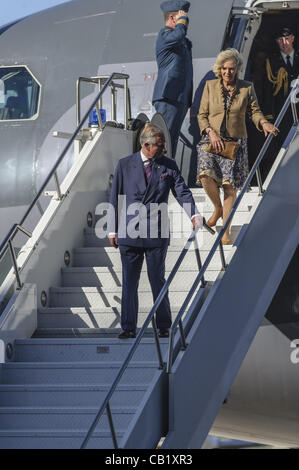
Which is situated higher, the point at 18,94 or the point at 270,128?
the point at 18,94

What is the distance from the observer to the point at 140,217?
709 cm

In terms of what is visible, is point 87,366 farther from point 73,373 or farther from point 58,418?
point 58,418

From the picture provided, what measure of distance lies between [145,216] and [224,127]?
1.56m

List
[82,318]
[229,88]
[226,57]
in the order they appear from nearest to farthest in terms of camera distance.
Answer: [82,318], [226,57], [229,88]

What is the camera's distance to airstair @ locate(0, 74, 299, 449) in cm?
613

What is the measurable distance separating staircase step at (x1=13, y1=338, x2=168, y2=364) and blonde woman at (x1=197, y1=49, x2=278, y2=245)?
1.43m

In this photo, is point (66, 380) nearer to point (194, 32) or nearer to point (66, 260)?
point (66, 260)

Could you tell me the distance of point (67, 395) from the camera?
6570mm

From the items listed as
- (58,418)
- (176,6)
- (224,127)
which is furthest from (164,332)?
(176,6)

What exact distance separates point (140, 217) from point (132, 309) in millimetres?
681

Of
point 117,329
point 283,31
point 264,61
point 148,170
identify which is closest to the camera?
point 148,170

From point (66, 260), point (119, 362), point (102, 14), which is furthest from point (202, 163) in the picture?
point (102, 14)

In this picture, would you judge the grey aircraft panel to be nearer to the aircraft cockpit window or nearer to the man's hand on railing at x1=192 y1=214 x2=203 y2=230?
the aircraft cockpit window

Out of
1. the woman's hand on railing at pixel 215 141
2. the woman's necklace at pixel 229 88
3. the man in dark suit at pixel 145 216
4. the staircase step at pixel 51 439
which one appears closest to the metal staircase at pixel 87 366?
the staircase step at pixel 51 439
